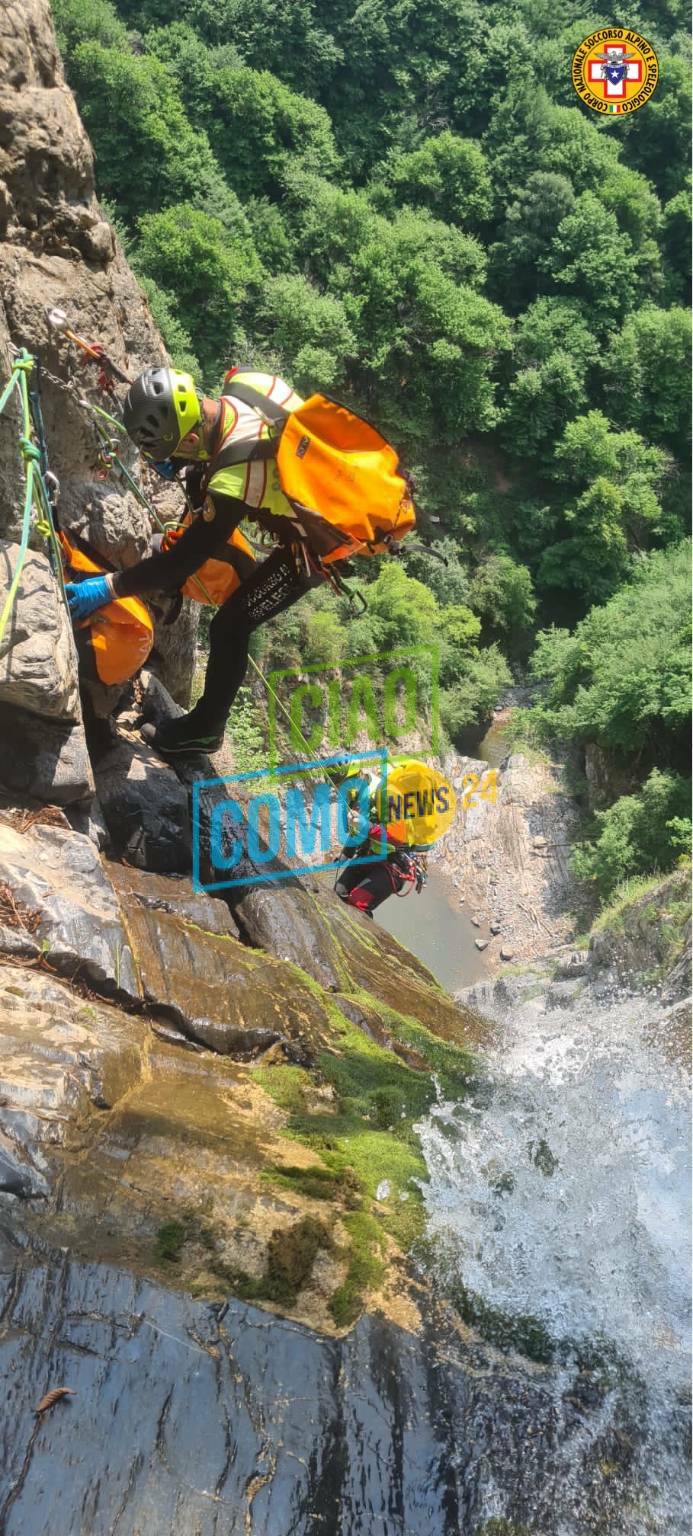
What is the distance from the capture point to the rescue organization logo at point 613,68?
20844 mm

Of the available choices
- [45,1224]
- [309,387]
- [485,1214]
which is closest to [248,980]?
[485,1214]

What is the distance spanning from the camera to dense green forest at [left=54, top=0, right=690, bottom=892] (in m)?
19.1

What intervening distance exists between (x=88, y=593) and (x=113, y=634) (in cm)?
28

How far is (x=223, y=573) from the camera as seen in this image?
5.98m

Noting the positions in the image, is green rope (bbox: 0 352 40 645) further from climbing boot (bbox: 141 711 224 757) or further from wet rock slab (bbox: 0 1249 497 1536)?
wet rock slab (bbox: 0 1249 497 1536)

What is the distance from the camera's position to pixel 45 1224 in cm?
263

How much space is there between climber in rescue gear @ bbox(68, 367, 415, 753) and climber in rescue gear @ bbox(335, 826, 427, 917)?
8.58 feet

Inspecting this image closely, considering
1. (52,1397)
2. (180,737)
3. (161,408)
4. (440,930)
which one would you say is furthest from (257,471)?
(440,930)

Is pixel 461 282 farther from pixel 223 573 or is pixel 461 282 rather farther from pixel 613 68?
pixel 223 573

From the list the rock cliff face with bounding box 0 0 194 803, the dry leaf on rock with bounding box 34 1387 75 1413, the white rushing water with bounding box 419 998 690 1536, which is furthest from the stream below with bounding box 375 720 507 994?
the dry leaf on rock with bounding box 34 1387 75 1413

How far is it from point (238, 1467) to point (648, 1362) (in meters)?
1.25

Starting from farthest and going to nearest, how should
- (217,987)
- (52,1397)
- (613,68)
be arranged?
(613,68) → (217,987) → (52,1397)

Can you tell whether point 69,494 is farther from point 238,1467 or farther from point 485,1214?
point 238,1467

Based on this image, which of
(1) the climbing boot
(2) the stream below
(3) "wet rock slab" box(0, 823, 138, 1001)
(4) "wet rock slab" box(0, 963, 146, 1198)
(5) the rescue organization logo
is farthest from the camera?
(5) the rescue organization logo
